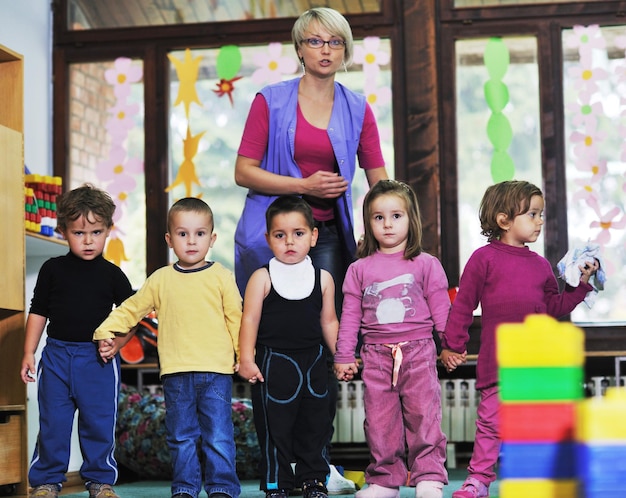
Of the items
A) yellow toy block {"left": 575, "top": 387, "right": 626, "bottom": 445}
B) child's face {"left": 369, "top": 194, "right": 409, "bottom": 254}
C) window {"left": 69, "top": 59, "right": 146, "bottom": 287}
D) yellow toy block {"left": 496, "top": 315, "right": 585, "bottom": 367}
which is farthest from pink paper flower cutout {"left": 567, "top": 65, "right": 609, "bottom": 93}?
yellow toy block {"left": 575, "top": 387, "right": 626, "bottom": 445}

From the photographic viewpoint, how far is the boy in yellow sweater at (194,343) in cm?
287

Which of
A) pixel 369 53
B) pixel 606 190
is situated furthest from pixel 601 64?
pixel 369 53

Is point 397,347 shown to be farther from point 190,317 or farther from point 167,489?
point 167,489

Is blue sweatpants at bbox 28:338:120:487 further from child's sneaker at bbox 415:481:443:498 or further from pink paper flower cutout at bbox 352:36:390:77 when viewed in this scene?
pink paper flower cutout at bbox 352:36:390:77

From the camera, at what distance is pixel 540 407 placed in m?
1.12

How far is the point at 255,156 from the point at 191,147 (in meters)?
1.97

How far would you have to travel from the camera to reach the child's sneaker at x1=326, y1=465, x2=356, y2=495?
10.6ft

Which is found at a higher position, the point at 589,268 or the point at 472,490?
the point at 589,268

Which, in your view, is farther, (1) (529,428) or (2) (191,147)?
(2) (191,147)

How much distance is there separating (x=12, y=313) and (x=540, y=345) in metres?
2.77

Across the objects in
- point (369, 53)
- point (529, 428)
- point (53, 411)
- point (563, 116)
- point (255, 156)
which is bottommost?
point (53, 411)

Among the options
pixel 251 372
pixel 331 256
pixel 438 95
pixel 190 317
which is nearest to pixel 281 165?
pixel 331 256

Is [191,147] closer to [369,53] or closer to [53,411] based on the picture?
[369,53]

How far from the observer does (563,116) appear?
4820 mm
